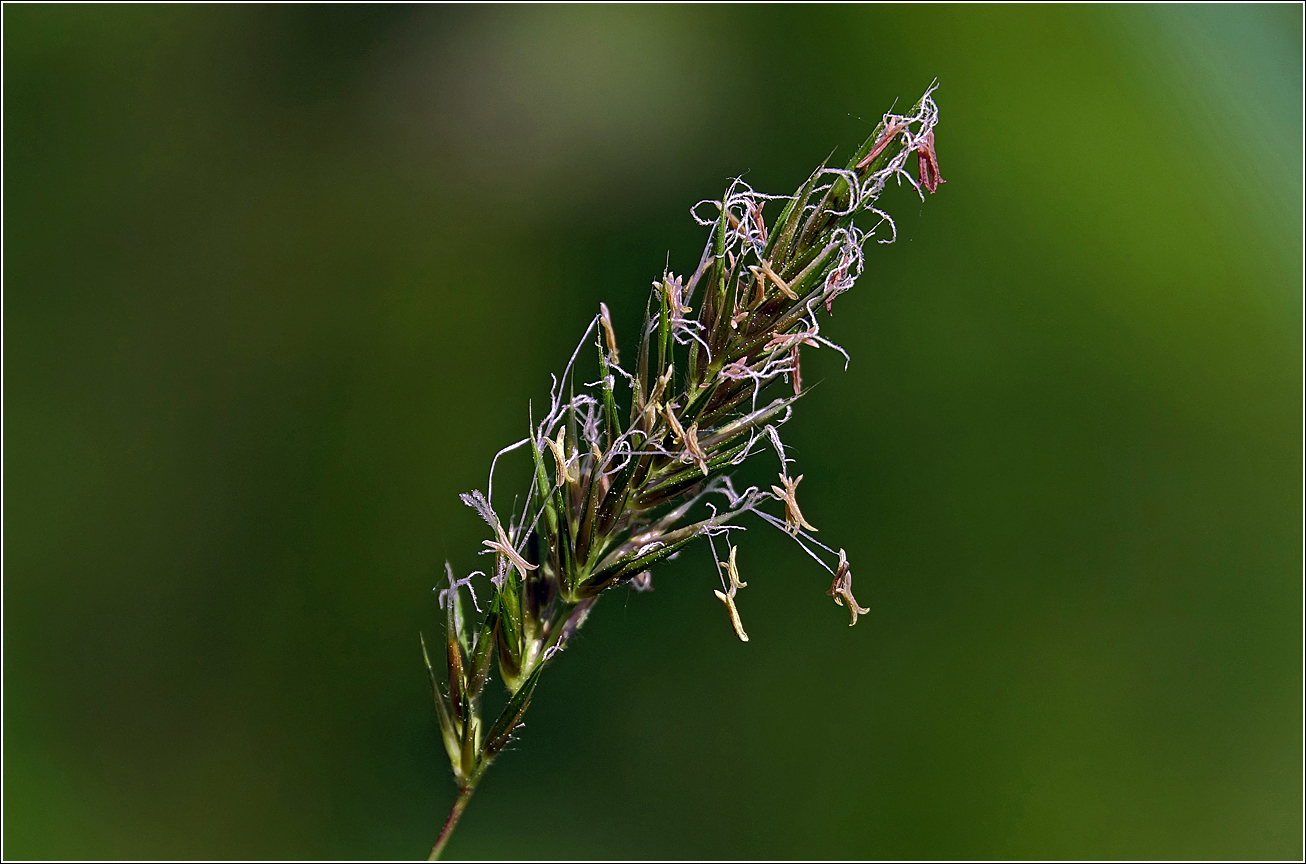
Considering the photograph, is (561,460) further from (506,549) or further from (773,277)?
(773,277)

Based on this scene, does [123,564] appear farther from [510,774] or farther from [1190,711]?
Answer: [1190,711]

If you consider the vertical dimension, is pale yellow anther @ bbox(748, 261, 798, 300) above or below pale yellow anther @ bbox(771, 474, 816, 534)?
above

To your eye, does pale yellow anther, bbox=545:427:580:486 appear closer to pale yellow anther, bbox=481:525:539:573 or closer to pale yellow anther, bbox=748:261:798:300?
pale yellow anther, bbox=481:525:539:573

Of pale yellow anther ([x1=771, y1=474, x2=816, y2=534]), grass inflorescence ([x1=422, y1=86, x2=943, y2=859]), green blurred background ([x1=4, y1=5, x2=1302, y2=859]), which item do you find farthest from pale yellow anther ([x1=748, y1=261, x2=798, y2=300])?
green blurred background ([x1=4, y1=5, x2=1302, y2=859])

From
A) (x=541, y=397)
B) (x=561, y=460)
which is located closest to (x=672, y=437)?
(x=561, y=460)

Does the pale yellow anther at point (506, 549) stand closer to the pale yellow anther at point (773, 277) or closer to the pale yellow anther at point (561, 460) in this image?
the pale yellow anther at point (561, 460)

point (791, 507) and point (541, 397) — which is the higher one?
point (541, 397)

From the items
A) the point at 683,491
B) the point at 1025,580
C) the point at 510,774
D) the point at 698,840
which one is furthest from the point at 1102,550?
the point at 683,491
